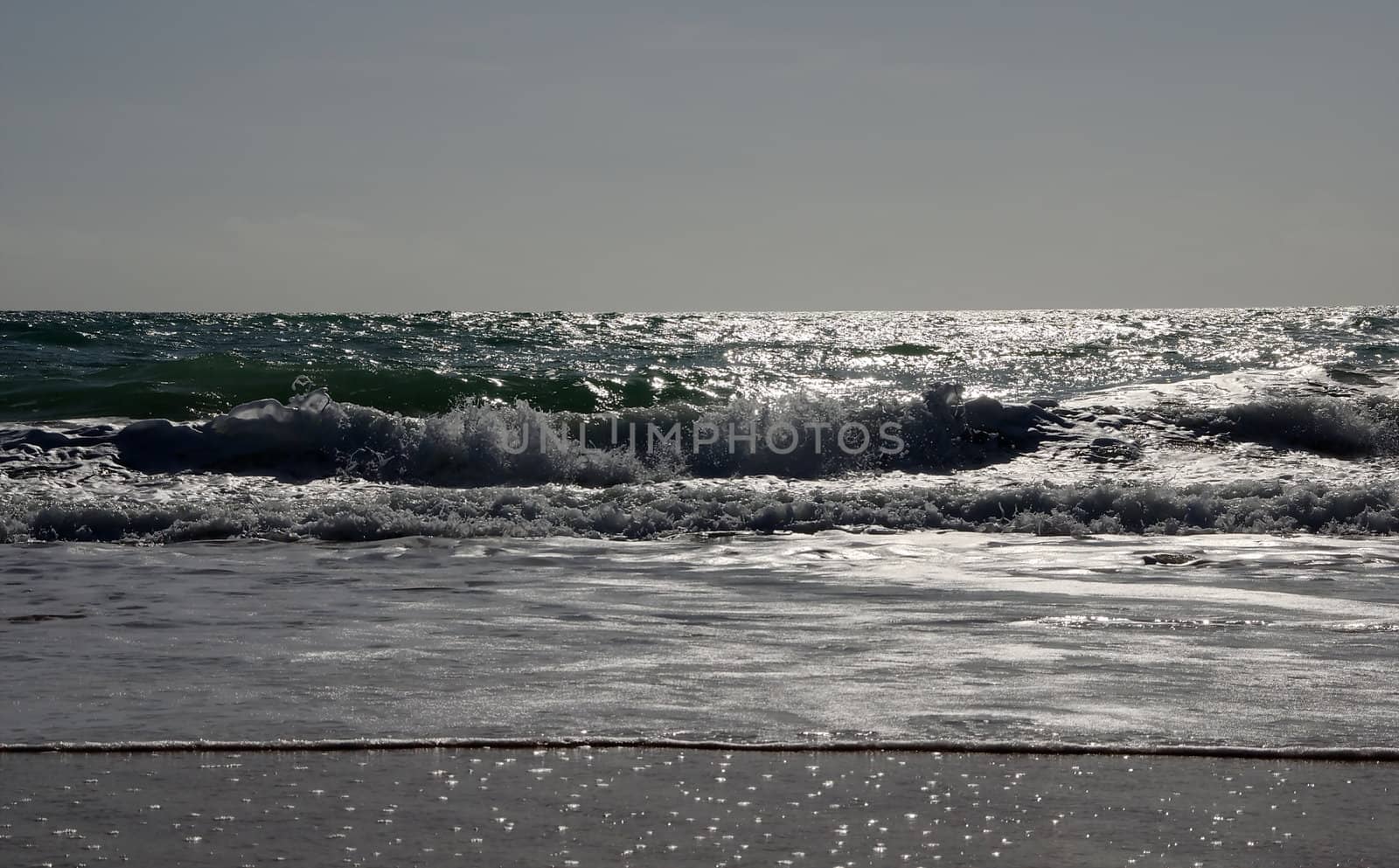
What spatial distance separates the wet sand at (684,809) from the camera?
262cm

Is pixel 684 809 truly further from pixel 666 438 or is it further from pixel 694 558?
pixel 666 438

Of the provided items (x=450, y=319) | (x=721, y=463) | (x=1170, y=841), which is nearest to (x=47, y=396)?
(x=721, y=463)

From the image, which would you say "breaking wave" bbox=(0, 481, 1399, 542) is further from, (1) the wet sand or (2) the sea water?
(1) the wet sand

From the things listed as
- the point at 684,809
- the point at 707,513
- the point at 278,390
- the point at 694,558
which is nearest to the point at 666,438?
the point at 707,513

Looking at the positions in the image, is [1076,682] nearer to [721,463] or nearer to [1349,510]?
[1349,510]

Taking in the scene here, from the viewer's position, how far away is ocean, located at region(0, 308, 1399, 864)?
142 inches

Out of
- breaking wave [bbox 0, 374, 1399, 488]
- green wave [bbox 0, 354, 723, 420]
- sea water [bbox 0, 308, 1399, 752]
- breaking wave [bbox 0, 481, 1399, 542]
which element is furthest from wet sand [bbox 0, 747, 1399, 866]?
green wave [bbox 0, 354, 723, 420]

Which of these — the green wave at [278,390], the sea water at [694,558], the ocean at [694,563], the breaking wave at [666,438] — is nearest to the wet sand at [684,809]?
the ocean at [694,563]

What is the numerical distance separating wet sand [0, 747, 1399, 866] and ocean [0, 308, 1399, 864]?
2.6 inches

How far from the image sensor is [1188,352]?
23.3m

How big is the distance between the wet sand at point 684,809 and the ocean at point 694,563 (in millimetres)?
65

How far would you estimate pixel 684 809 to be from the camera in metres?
2.88

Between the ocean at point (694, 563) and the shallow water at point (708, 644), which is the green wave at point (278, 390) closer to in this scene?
the ocean at point (694, 563)

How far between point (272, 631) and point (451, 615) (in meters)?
0.74
